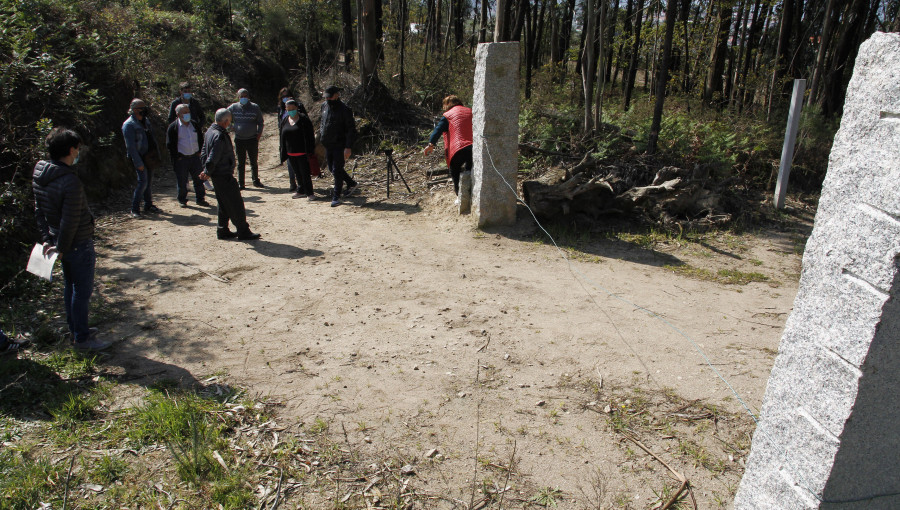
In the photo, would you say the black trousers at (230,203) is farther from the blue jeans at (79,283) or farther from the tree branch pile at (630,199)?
the tree branch pile at (630,199)

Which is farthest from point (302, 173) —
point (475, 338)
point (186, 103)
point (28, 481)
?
point (28, 481)

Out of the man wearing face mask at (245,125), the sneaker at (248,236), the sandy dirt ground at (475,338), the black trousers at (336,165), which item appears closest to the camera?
the sandy dirt ground at (475,338)

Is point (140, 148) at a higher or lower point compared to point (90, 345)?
higher

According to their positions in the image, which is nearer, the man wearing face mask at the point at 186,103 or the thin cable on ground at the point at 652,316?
the thin cable on ground at the point at 652,316

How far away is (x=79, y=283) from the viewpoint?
4.61m

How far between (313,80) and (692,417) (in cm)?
1494

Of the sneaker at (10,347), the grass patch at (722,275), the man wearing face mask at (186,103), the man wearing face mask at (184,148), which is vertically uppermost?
the man wearing face mask at (186,103)

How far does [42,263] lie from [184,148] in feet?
16.6

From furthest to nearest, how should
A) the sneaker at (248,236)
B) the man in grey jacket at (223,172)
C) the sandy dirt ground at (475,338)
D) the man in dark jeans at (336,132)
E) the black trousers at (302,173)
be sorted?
the black trousers at (302,173) → the man in dark jeans at (336,132) → the sneaker at (248,236) → the man in grey jacket at (223,172) → the sandy dirt ground at (475,338)

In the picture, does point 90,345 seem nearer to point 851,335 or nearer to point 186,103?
point 851,335

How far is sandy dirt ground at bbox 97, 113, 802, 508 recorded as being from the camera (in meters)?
3.55

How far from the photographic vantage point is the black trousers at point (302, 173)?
9.92m

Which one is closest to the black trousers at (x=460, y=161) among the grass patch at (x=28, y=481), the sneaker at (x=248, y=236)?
the sneaker at (x=248, y=236)

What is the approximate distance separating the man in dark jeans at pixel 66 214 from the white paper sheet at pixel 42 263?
0.06m
